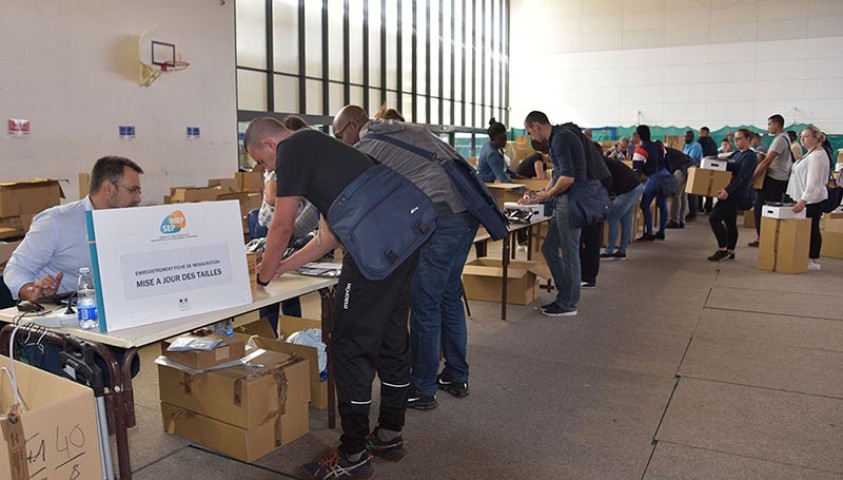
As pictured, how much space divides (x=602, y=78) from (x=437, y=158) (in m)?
14.0

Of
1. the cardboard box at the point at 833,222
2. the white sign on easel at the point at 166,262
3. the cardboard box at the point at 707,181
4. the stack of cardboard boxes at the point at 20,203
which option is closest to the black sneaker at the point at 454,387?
the white sign on easel at the point at 166,262

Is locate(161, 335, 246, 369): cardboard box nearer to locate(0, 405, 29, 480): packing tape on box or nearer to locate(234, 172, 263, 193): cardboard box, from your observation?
locate(0, 405, 29, 480): packing tape on box

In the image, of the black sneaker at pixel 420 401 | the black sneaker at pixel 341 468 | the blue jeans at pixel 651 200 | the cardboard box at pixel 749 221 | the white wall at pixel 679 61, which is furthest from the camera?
the white wall at pixel 679 61

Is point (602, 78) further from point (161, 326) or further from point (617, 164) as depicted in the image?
point (161, 326)

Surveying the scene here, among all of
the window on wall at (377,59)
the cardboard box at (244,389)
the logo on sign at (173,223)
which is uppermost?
the window on wall at (377,59)

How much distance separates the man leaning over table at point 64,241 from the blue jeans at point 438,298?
1.13 metres

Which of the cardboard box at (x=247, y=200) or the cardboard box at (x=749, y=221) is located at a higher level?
the cardboard box at (x=247, y=200)

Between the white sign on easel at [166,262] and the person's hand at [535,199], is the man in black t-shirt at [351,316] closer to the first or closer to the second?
the white sign on easel at [166,262]

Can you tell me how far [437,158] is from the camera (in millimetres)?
2730

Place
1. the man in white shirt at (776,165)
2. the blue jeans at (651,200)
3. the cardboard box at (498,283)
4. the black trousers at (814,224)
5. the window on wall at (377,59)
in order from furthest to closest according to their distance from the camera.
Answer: the window on wall at (377,59), the blue jeans at (651,200), the man in white shirt at (776,165), the black trousers at (814,224), the cardboard box at (498,283)

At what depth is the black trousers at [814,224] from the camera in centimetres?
624

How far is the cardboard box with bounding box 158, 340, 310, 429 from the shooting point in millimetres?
2477

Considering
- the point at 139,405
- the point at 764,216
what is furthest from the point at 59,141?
the point at 764,216

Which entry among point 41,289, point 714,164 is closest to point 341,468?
point 41,289
